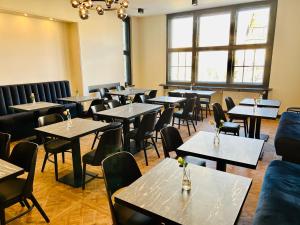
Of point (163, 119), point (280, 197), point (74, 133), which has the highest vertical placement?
point (74, 133)

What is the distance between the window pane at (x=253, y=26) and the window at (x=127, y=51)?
3.85 metres

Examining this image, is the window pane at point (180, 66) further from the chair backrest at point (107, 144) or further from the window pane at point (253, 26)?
the chair backrest at point (107, 144)

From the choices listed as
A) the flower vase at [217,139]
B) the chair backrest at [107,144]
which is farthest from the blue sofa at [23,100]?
the flower vase at [217,139]

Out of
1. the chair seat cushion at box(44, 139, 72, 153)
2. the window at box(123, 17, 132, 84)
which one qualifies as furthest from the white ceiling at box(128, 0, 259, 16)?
the chair seat cushion at box(44, 139, 72, 153)

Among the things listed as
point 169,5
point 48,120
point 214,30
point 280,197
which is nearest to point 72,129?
point 48,120

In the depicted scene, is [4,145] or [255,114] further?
[255,114]

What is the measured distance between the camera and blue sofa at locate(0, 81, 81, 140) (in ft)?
15.3

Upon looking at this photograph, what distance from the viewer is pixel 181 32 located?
307 inches

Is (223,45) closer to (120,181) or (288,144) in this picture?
(288,144)

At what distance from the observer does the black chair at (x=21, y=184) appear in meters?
1.99

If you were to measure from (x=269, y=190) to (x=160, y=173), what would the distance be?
99cm

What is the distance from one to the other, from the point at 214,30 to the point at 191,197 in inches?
268

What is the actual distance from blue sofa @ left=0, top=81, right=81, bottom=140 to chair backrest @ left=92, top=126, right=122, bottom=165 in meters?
2.86

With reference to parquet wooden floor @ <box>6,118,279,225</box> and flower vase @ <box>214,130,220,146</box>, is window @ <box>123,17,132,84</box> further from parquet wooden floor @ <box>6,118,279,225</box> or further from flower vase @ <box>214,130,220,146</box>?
flower vase @ <box>214,130,220,146</box>
